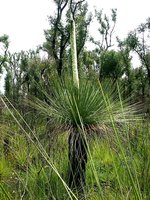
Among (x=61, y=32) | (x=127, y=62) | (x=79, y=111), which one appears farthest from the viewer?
(x=127, y=62)

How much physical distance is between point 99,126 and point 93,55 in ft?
115

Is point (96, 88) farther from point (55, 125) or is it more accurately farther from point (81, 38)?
point (81, 38)

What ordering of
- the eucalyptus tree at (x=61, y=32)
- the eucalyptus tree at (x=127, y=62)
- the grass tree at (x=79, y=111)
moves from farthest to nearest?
the eucalyptus tree at (x=127, y=62), the eucalyptus tree at (x=61, y=32), the grass tree at (x=79, y=111)

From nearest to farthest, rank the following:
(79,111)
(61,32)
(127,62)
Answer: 1. (79,111)
2. (61,32)
3. (127,62)

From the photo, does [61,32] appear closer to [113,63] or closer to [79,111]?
[113,63]

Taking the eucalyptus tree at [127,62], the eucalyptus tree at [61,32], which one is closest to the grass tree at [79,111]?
the eucalyptus tree at [61,32]

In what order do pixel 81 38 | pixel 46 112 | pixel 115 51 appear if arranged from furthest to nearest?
pixel 115 51, pixel 81 38, pixel 46 112

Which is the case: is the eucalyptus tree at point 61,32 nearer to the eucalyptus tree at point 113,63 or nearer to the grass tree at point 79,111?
the eucalyptus tree at point 113,63

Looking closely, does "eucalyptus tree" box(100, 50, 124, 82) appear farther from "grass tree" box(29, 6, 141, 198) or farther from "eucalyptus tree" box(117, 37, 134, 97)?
"grass tree" box(29, 6, 141, 198)

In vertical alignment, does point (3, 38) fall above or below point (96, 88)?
above

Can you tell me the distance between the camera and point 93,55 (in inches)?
1547

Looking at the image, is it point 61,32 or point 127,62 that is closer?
point 61,32

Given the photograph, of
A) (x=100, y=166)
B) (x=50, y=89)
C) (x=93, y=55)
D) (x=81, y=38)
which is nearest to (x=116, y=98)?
(x=50, y=89)

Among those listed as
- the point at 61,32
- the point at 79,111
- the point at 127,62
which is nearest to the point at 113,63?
the point at 127,62
